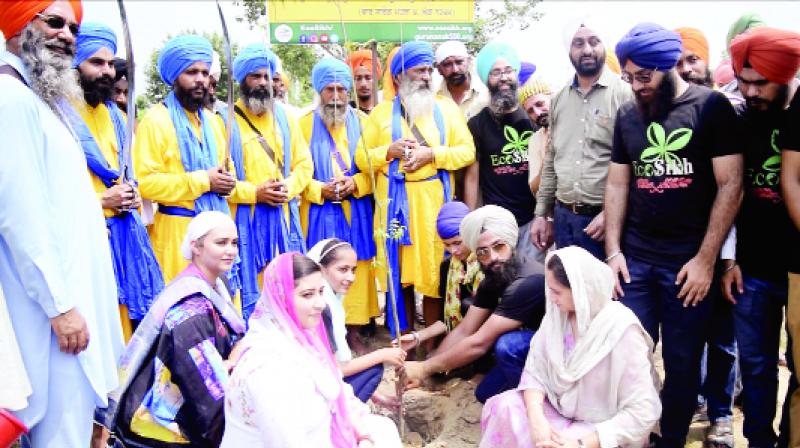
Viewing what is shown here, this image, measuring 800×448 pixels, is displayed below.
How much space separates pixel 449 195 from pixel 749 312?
2.36 m

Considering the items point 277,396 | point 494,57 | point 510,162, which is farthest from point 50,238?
point 494,57

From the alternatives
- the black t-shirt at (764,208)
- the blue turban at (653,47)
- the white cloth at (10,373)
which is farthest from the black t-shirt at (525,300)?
the white cloth at (10,373)

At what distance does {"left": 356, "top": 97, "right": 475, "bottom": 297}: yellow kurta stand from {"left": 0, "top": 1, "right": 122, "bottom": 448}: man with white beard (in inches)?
98.3

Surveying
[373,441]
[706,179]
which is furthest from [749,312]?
[373,441]

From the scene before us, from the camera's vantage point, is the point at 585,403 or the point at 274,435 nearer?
the point at 274,435

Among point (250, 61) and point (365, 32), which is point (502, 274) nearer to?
point (250, 61)

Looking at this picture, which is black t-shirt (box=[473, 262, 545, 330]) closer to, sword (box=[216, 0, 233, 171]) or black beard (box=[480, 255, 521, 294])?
black beard (box=[480, 255, 521, 294])

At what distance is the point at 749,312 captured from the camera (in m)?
3.42

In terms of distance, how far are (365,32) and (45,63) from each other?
5611 mm

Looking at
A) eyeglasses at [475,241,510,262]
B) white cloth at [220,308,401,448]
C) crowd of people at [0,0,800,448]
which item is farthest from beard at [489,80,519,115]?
white cloth at [220,308,401,448]

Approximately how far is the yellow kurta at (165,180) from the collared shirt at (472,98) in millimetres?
2382

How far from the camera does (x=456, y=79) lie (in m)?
5.89

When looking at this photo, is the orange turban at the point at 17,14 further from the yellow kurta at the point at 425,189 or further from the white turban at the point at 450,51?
the white turban at the point at 450,51

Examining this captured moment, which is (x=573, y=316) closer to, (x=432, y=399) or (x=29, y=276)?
(x=432, y=399)
